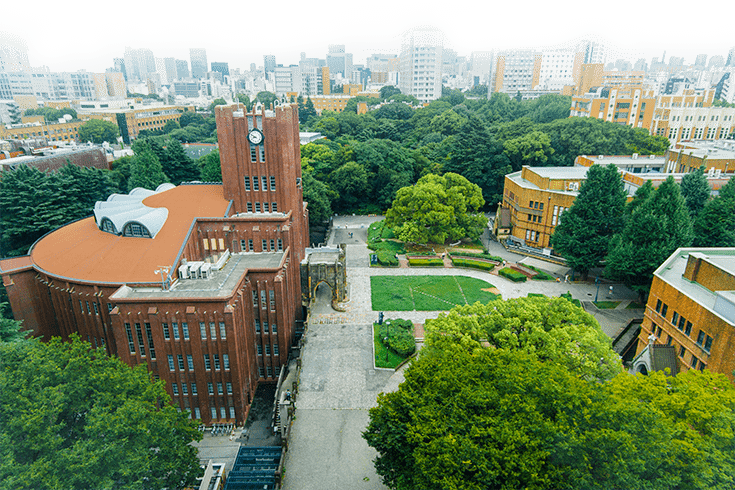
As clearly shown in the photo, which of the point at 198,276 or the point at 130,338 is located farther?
the point at 198,276

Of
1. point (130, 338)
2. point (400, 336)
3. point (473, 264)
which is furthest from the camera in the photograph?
point (473, 264)

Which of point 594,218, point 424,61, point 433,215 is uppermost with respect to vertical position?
point 424,61

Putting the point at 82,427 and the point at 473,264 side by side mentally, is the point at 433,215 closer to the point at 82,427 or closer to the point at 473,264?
the point at 473,264

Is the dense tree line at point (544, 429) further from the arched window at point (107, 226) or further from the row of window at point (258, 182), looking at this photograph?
the arched window at point (107, 226)

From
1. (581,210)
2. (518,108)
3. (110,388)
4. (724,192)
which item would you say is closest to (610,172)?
(581,210)

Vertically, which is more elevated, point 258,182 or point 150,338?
point 258,182

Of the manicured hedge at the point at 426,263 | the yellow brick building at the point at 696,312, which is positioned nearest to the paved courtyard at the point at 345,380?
the manicured hedge at the point at 426,263

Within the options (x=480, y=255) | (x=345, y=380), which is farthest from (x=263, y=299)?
Result: (x=480, y=255)
